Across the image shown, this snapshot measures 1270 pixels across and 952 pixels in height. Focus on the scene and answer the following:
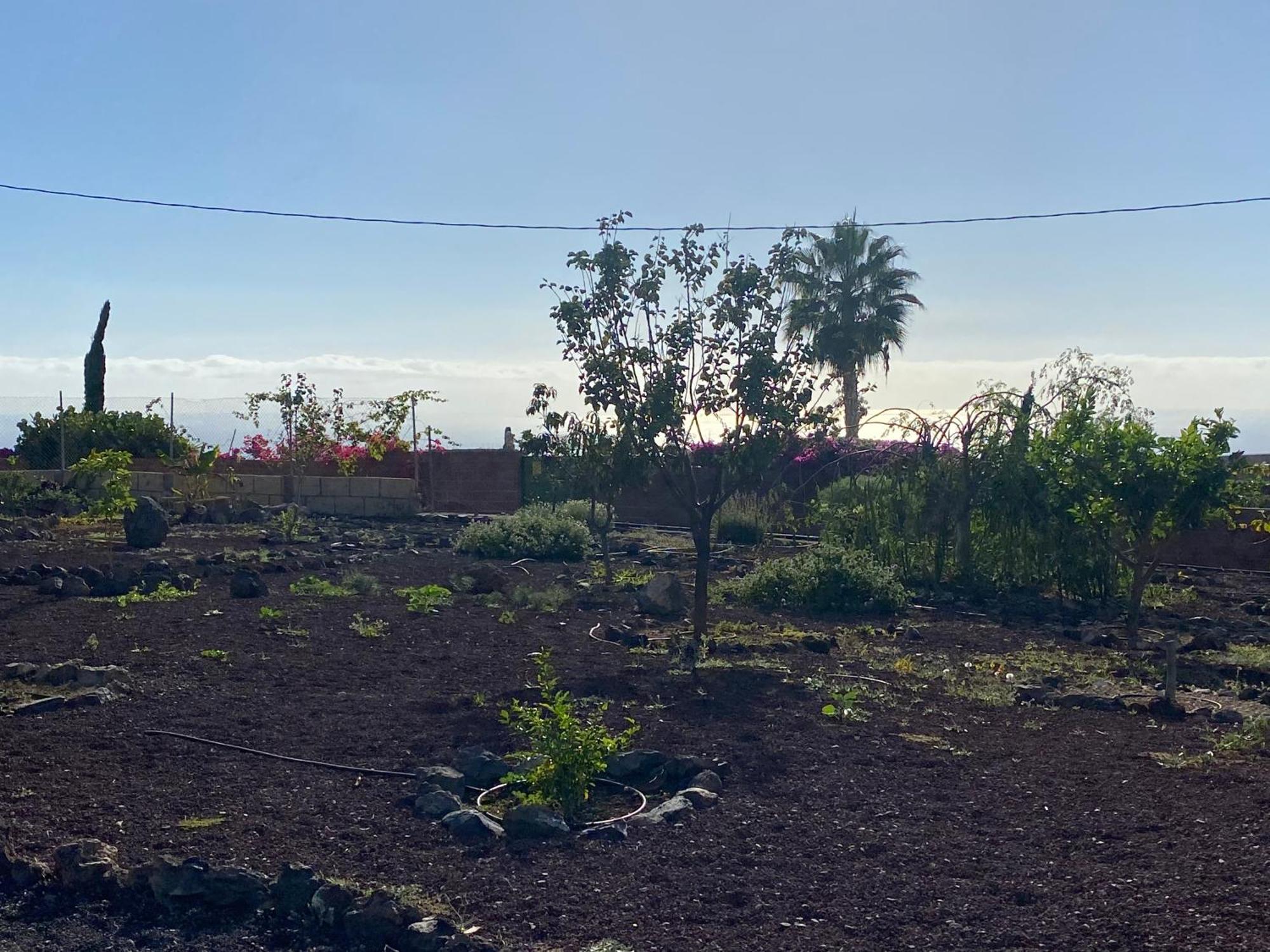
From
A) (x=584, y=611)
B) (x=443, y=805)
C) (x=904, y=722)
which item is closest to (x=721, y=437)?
(x=584, y=611)

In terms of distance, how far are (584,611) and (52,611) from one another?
517 centimetres

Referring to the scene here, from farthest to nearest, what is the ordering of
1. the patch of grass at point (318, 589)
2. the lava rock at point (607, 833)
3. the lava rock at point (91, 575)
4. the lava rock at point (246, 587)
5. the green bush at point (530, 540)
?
1. the green bush at point (530, 540)
2. the patch of grass at point (318, 589)
3. the lava rock at point (91, 575)
4. the lava rock at point (246, 587)
5. the lava rock at point (607, 833)

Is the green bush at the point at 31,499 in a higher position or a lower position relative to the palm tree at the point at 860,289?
lower

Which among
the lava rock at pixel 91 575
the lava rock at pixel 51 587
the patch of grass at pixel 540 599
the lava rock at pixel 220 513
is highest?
the lava rock at pixel 220 513

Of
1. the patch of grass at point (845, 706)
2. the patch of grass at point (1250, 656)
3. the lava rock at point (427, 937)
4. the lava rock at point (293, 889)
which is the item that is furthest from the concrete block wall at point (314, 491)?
the lava rock at point (427, 937)

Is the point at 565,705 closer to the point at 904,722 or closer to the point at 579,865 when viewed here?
the point at 579,865

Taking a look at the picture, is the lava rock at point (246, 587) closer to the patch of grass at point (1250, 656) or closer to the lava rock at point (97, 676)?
the lava rock at point (97, 676)

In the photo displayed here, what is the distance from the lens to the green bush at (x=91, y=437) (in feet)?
94.2

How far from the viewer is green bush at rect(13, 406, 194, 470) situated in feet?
94.2

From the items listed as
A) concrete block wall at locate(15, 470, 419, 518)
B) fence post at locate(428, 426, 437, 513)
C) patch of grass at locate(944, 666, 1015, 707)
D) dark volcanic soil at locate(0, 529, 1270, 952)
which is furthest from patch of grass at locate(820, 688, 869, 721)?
fence post at locate(428, 426, 437, 513)

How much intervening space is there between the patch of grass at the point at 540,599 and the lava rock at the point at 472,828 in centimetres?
740

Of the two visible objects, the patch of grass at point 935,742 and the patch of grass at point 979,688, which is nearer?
the patch of grass at point 935,742

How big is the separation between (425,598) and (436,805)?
7.21 metres

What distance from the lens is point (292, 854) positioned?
5.21 metres
